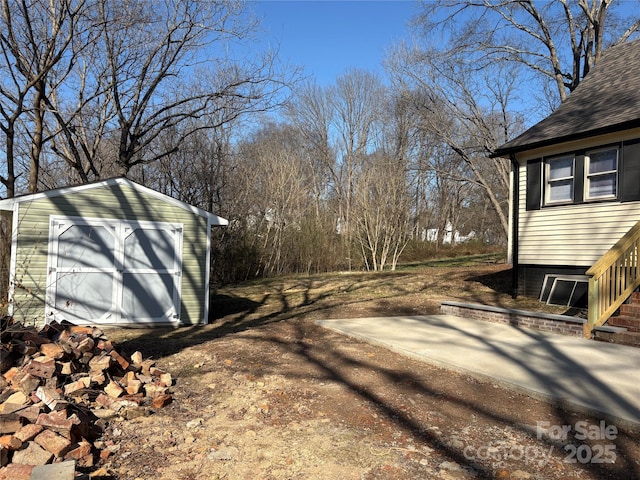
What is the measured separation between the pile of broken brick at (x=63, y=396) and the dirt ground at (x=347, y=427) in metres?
0.21

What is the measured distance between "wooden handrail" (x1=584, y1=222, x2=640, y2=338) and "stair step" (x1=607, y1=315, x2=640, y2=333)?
0.40ft

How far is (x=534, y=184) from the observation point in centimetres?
1121

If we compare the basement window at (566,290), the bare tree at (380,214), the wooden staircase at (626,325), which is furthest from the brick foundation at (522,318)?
the bare tree at (380,214)

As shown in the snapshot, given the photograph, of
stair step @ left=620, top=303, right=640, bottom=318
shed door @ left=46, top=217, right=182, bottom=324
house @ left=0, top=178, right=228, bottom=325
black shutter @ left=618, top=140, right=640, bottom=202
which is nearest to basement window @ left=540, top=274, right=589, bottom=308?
black shutter @ left=618, top=140, right=640, bottom=202

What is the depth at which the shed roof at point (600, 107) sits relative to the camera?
9.58 meters

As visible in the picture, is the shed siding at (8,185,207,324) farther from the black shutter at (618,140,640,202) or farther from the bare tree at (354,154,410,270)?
the bare tree at (354,154,410,270)

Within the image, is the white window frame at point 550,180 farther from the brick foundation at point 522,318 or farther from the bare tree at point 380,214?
the bare tree at point 380,214

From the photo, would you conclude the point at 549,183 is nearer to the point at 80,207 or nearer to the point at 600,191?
the point at 600,191

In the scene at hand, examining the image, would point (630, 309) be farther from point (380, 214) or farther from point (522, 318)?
point (380, 214)

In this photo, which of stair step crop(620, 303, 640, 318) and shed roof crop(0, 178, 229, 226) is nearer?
stair step crop(620, 303, 640, 318)

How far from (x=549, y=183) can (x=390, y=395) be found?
26.9 ft

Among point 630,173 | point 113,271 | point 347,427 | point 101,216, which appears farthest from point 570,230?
point 101,216

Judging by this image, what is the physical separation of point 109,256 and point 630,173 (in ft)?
33.7

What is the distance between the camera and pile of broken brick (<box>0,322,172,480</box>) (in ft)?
10.5
